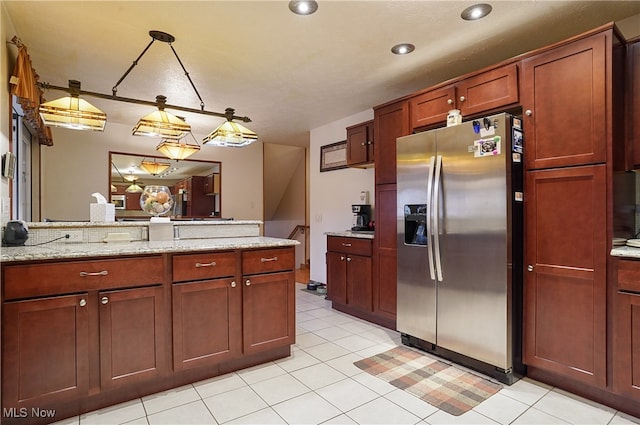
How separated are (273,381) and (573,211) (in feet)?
7.41

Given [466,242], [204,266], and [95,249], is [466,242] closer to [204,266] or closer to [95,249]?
→ [204,266]

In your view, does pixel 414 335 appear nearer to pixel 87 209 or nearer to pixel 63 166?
pixel 87 209

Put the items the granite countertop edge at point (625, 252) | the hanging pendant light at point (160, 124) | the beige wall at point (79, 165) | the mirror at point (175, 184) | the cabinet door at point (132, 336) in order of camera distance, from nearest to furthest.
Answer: the granite countertop edge at point (625, 252)
the cabinet door at point (132, 336)
the hanging pendant light at point (160, 124)
the beige wall at point (79, 165)
the mirror at point (175, 184)

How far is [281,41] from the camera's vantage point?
8.76ft

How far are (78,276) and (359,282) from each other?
2580 mm

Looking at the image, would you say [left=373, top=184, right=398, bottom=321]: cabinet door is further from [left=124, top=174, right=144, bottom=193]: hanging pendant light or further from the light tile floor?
[left=124, top=174, right=144, bottom=193]: hanging pendant light

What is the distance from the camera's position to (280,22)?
2404 mm

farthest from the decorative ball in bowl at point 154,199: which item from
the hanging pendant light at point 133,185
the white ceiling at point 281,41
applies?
the hanging pendant light at point 133,185

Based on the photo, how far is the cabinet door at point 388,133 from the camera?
10.7 feet

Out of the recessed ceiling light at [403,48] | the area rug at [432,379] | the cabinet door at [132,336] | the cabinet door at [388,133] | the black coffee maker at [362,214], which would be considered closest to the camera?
the cabinet door at [132,336]

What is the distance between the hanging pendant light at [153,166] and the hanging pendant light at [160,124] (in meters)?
3.13

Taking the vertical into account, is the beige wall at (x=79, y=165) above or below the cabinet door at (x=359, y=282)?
above

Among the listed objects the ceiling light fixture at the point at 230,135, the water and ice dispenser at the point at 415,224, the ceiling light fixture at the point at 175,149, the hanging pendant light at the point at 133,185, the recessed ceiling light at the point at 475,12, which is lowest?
the water and ice dispenser at the point at 415,224

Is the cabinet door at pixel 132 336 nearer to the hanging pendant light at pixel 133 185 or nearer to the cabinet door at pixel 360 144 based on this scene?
the cabinet door at pixel 360 144
